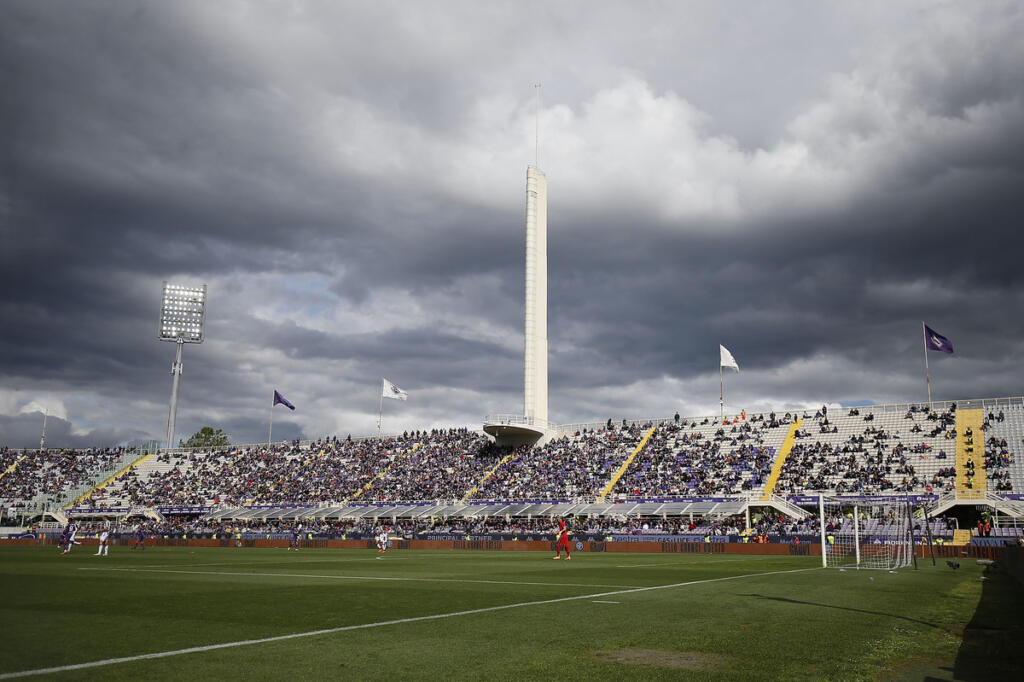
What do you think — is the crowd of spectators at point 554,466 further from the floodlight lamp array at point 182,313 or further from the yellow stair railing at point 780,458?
the floodlight lamp array at point 182,313

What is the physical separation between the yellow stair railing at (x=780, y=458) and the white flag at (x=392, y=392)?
134 feet

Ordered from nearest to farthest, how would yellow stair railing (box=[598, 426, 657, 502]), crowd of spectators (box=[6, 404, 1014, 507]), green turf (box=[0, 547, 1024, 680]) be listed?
1. green turf (box=[0, 547, 1024, 680])
2. crowd of spectators (box=[6, 404, 1014, 507])
3. yellow stair railing (box=[598, 426, 657, 502])

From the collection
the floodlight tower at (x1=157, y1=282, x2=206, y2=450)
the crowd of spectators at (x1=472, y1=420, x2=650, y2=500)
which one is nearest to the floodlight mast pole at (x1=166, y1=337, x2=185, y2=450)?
the floodlight tower at (x1=157, y1=282, x2=206, y2=450)

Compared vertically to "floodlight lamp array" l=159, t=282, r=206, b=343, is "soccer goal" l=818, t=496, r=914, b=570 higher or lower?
lower

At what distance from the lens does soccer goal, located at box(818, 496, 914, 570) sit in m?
31.0

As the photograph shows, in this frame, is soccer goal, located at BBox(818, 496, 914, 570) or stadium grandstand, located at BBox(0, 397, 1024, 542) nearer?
soccer goal, located at BBox(818, 496, 914, 570)

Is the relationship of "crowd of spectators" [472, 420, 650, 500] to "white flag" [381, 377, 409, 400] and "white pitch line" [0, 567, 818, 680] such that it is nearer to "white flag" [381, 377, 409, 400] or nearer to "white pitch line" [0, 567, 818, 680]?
"white flag" [381, 377, 409, 400]

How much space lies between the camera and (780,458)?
62.7 m

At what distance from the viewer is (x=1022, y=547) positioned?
18688 mm

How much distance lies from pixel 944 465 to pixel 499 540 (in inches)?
1244

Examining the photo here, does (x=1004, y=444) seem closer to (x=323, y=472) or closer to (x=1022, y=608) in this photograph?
(x=1022, y=608)

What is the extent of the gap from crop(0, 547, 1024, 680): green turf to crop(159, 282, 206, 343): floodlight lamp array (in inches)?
3389

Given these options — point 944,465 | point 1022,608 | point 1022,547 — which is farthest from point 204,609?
point 944,465

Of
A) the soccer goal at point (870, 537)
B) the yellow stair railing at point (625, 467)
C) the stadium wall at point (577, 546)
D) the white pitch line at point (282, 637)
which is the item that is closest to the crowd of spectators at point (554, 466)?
the yellow stair railing at point (625, 467)
